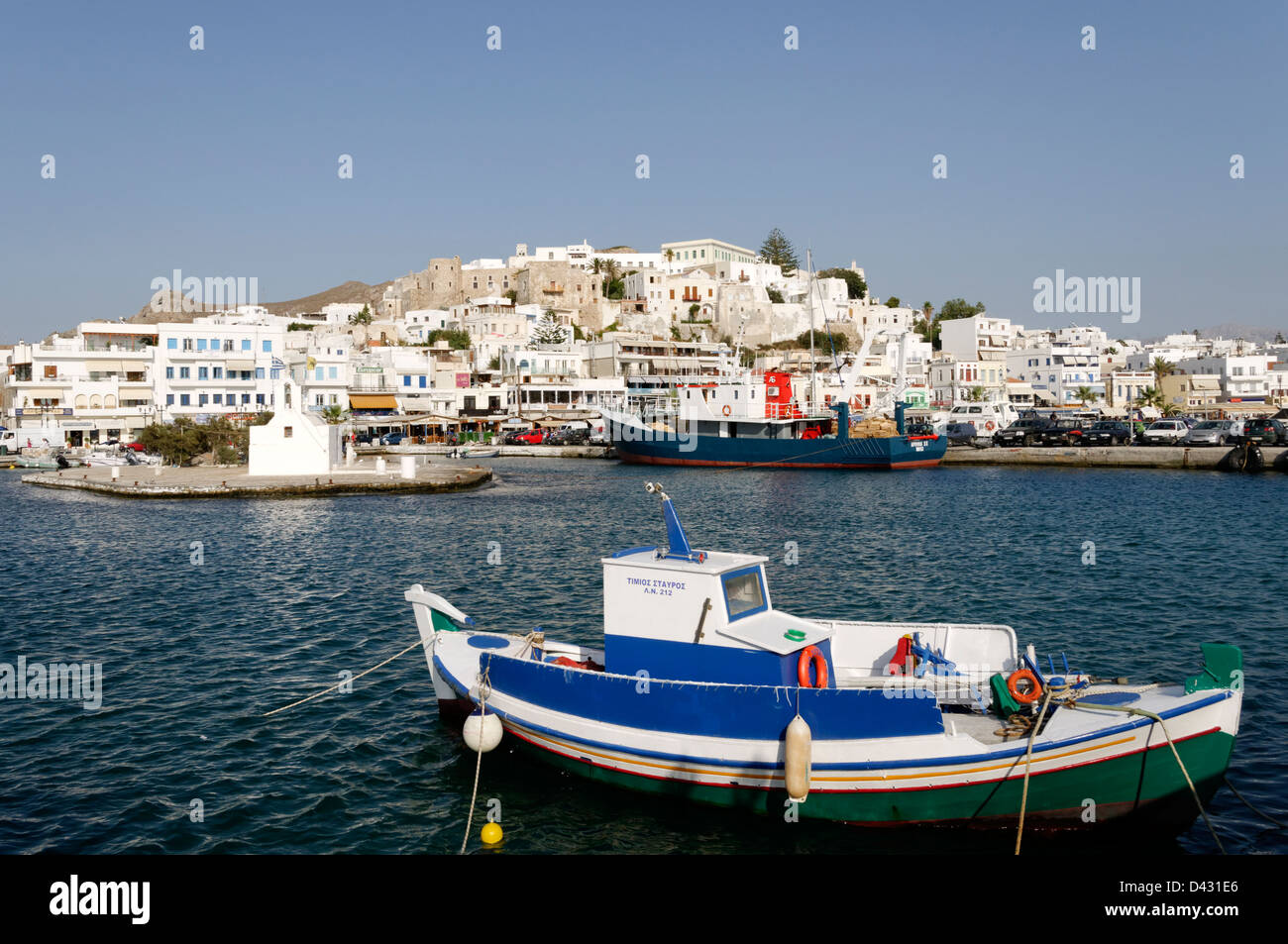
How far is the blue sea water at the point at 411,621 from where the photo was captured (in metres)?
9.92

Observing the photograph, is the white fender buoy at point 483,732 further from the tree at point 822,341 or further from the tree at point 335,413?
the tree at point 822,341

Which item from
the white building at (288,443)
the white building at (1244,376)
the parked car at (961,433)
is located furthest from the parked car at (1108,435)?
the white building at (1244,376)

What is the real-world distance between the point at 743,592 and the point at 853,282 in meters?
139

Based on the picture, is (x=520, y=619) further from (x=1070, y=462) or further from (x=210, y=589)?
(x=1070, y=462)

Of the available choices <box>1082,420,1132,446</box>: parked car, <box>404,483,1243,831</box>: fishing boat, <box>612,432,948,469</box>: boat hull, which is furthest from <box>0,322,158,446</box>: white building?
<box>404,483,1243,831</box>: fishing boat

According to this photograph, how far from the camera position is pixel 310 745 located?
12.1 metres

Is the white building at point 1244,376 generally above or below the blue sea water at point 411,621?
above

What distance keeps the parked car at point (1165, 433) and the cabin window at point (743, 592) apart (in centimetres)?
5509

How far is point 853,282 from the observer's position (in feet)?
466

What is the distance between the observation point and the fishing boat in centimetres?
881

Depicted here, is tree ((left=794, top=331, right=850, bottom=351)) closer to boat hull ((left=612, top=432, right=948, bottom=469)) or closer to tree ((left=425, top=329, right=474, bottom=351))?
tree ((left=425, top=329, right=474, bottom=351))

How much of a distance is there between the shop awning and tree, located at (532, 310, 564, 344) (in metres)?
22.9

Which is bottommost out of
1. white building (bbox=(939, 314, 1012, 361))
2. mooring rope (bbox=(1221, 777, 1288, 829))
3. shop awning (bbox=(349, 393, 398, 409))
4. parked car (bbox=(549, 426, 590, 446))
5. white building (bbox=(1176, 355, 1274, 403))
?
mooring rope (bbox=(1221, 777, 1288, 829))
